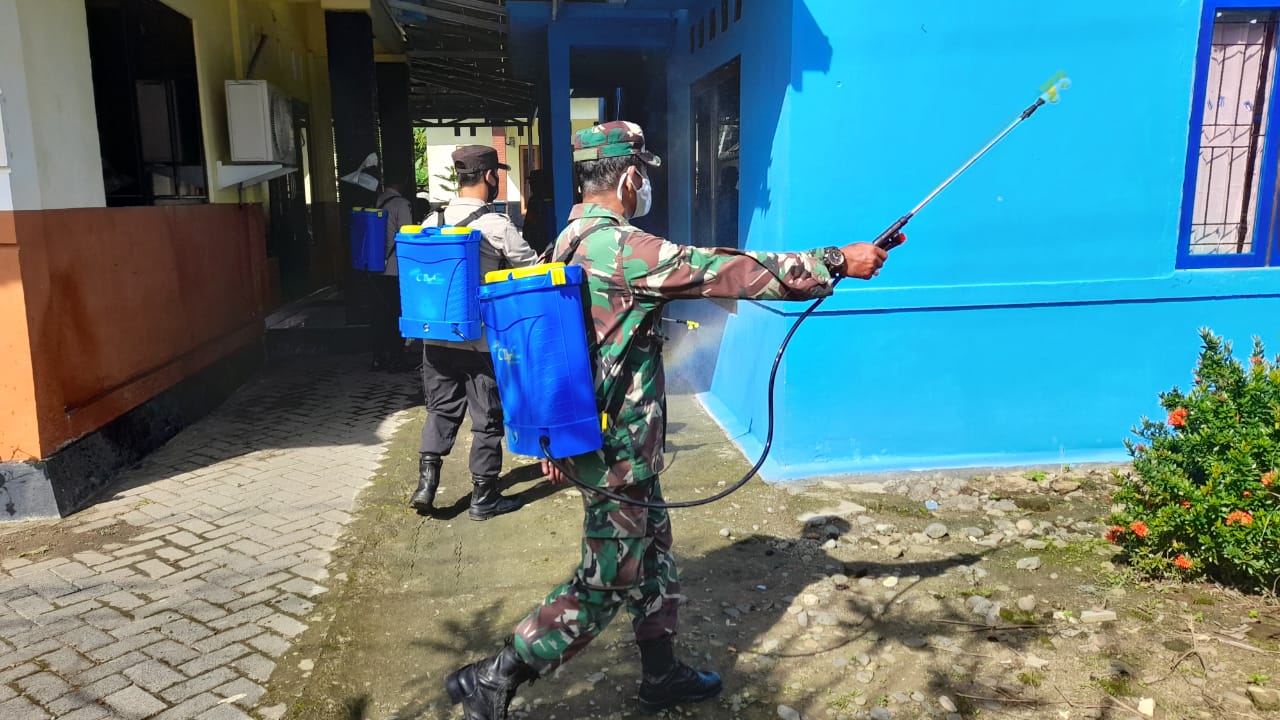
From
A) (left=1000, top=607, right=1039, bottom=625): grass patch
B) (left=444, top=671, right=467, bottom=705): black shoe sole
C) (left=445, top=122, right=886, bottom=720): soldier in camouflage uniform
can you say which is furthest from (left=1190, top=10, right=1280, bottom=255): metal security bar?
(left=444, top=671, right=467, bottom=705): black shoe sole

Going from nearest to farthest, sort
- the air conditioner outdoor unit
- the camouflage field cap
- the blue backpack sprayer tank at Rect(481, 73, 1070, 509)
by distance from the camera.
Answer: the blue backpack sprayer tank at Rect(481, 73, 1070, 509) → the camouflage field cap → the air conditioner outdoor unit

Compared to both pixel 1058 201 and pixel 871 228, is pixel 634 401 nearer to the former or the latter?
pixel 871 228

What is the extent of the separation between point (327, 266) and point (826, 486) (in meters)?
9.95

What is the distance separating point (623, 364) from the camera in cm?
268

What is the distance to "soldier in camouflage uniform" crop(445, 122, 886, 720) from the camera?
2543 mm

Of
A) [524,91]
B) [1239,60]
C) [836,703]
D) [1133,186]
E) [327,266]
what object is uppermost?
[524,91]

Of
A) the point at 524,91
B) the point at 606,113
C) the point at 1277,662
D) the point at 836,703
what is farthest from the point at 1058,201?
the point at 524,91

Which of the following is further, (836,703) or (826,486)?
(826,486)

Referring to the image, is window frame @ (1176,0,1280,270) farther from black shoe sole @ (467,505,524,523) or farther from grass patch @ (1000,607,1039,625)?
black shoe sole @ (467,505,524,523)

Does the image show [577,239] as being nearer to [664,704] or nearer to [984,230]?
[664,704]

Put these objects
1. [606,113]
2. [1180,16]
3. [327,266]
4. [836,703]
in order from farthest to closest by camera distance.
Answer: [327,266] < [606,113] < [1180,16] < [836,703]

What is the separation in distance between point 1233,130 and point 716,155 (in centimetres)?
336

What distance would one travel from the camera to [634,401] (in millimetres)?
2705

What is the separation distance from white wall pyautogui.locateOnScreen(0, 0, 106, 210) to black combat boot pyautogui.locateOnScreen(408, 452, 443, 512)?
2383mm
